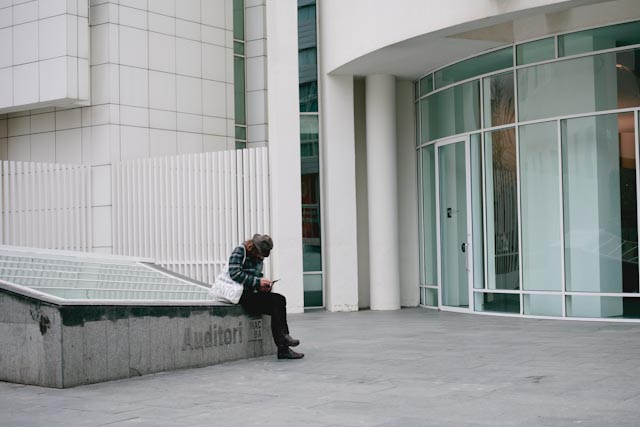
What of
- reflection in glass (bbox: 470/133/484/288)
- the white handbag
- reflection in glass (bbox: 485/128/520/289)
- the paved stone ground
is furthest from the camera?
reflection in glass (bbox: 470/133/484/288)

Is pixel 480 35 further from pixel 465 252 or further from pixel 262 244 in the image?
pixel 262 244

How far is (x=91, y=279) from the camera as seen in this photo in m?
10.6

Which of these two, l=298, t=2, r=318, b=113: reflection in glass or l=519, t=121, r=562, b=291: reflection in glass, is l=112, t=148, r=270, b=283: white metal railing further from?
l=519, t=121, r=562, b=291: reflection in glass

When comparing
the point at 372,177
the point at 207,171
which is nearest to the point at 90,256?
the point at 207,171

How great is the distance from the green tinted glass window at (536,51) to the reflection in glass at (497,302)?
4172 mm

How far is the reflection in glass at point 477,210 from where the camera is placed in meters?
17.4

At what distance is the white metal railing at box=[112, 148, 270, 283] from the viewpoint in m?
18.8

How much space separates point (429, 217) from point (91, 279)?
1010 cm

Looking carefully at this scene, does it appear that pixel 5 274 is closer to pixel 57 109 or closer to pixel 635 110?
pixel 635 110

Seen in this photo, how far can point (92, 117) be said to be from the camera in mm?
21547

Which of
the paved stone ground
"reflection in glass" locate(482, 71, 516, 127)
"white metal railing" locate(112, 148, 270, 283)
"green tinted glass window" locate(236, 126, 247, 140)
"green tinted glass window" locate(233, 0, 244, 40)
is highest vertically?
"green tinted glass window" locate(233, 0, 244, 40)

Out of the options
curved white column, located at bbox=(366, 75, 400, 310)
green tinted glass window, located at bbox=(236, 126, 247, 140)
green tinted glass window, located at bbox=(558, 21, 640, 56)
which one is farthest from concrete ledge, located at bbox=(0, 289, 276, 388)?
green tinted glass window, located at bbox=(236, 126, 247, 140)

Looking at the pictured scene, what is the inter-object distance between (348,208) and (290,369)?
9.12m

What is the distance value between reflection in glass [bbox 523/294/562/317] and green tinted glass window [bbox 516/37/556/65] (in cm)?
411
